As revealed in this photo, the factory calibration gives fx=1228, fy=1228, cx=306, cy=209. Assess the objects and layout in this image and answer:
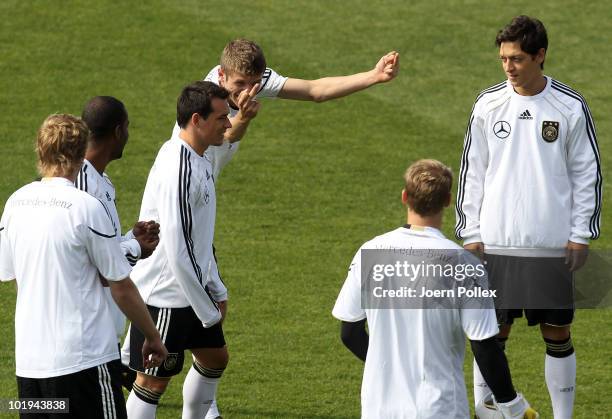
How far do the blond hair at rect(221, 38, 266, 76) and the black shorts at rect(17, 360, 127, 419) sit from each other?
7.14 ft

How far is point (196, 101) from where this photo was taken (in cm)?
657

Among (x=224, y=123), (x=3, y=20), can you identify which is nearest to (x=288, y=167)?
(x=3, y=20)

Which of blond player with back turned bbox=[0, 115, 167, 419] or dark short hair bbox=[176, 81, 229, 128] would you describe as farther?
dark short hair bbox=[176, 81, 229, 128]

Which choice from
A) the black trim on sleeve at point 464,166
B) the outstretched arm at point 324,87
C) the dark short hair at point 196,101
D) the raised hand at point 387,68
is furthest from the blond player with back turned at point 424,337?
the outstretched arm at point 324,87

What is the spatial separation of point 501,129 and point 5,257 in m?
3.09

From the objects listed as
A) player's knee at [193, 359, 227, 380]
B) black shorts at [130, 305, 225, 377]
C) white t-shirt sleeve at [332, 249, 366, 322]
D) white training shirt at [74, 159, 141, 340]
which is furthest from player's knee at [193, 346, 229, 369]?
white t-shirt sleeve at [332, 249, 366, 322]

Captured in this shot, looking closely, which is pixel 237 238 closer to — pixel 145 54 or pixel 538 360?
pixel 538 360

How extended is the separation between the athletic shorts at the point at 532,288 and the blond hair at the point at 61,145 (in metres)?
3.02

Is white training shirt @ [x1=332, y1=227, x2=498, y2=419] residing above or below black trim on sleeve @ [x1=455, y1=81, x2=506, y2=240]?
below

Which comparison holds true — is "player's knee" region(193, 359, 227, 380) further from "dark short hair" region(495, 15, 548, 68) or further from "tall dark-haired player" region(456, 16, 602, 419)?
"dark short hair" region(495, 15, 548, 68)

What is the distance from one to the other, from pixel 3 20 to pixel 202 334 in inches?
456

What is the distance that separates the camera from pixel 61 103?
1534 centimetres

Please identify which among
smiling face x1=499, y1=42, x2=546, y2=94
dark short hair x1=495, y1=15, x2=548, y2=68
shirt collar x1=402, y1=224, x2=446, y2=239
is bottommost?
shirt collar x1=402, y1=224, x2=446, y2=239

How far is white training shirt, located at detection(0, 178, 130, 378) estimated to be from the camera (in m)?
5.44
